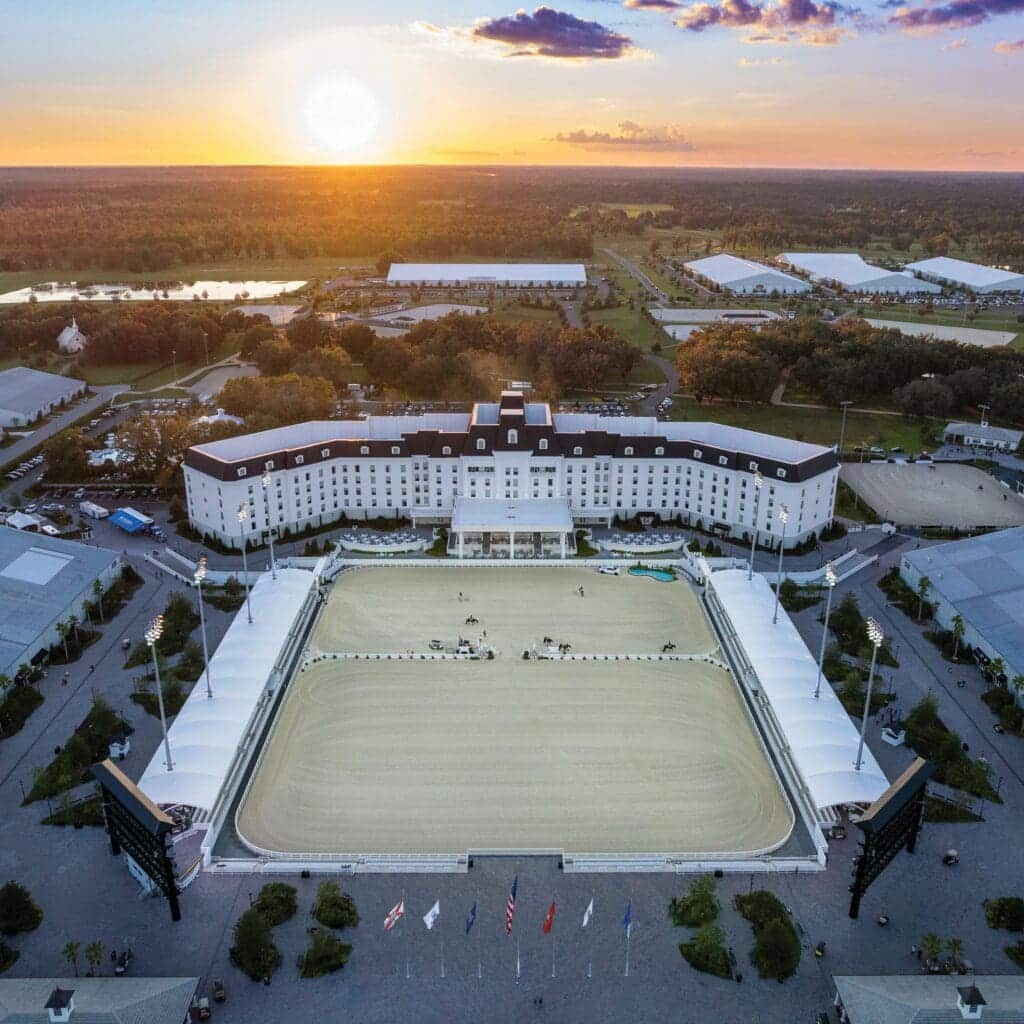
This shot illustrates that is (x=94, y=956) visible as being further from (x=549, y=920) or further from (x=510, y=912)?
(x=549, y=920)

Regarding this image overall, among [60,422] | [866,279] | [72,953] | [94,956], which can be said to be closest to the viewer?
[94,956]

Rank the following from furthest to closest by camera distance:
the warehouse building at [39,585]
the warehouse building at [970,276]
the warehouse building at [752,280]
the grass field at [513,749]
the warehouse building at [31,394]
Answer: the warehouse building at [752,280] < the warehouse building at [970,276] < the warehouse building at [31,394] < the warehouse building at [39,585] < the grass field at [513,749]

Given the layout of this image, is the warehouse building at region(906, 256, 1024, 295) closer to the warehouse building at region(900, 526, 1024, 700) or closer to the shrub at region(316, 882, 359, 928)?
the warehouse building at region(900, 526, 1024, 700)

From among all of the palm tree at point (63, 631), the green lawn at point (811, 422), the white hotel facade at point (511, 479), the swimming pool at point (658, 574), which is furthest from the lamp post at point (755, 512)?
the palm tree at point (63, 631)

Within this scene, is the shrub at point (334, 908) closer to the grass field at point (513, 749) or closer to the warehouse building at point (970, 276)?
the grass field at point (513, 749)

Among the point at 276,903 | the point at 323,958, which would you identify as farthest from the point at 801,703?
the point at 276,903

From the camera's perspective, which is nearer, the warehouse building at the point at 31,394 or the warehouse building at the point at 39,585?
the warehouse building at the point at 39,585

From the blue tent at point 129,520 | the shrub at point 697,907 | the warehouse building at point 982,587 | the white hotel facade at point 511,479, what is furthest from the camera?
the blue tent at point 129,520

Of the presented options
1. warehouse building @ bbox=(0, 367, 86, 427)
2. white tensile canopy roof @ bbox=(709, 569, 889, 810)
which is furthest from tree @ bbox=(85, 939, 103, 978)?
warehouse building @ bbox=(0, 367, 86, 427)
